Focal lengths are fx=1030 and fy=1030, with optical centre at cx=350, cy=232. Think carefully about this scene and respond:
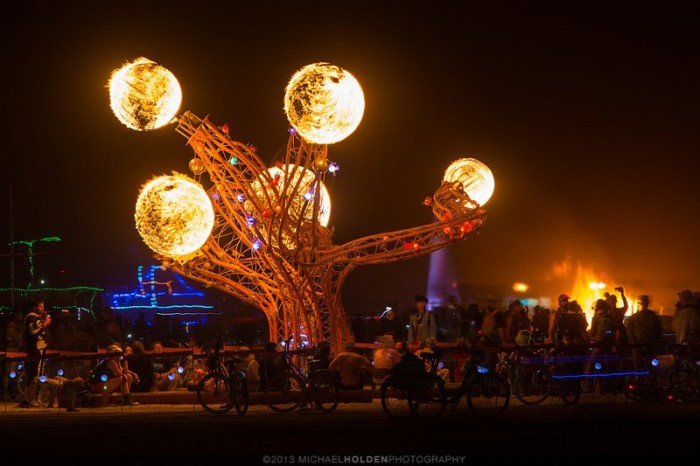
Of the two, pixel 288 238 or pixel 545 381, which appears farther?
pixel 288 238

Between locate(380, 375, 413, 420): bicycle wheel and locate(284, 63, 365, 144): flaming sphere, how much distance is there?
478 centimetres

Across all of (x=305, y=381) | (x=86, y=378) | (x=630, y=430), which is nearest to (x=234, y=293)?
(x=86, y=378)

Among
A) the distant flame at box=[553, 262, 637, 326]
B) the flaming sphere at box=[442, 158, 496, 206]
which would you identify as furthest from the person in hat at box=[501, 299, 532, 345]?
the distant flame at box=[553, 262, 637, 326]

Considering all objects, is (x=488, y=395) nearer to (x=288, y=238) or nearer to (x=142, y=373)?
(x=288, y=238)

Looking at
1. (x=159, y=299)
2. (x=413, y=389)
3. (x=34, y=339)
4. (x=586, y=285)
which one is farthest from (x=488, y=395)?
(x=586, y=285)

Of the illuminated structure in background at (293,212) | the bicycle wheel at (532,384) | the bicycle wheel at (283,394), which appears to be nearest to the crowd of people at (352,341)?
the bicycle wheel at (283,394)

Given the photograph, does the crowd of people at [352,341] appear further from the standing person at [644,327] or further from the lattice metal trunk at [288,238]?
the lattice metal trunk at [288,238]

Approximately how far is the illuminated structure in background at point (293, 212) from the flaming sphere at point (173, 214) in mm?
19

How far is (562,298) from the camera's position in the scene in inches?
773

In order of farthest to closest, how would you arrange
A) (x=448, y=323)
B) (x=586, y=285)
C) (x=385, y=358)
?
(x=586, y=285)
(x=448, y=323)
(x=385, y=358)

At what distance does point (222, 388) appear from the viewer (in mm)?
17359

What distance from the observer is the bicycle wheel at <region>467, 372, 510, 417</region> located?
1548 centimetres

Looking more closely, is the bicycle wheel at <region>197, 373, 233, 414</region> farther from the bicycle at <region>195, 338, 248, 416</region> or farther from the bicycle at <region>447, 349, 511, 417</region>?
the bicycle at <region>447, 349, 511, 417</region>

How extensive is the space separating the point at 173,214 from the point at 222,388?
3630 millimetres
